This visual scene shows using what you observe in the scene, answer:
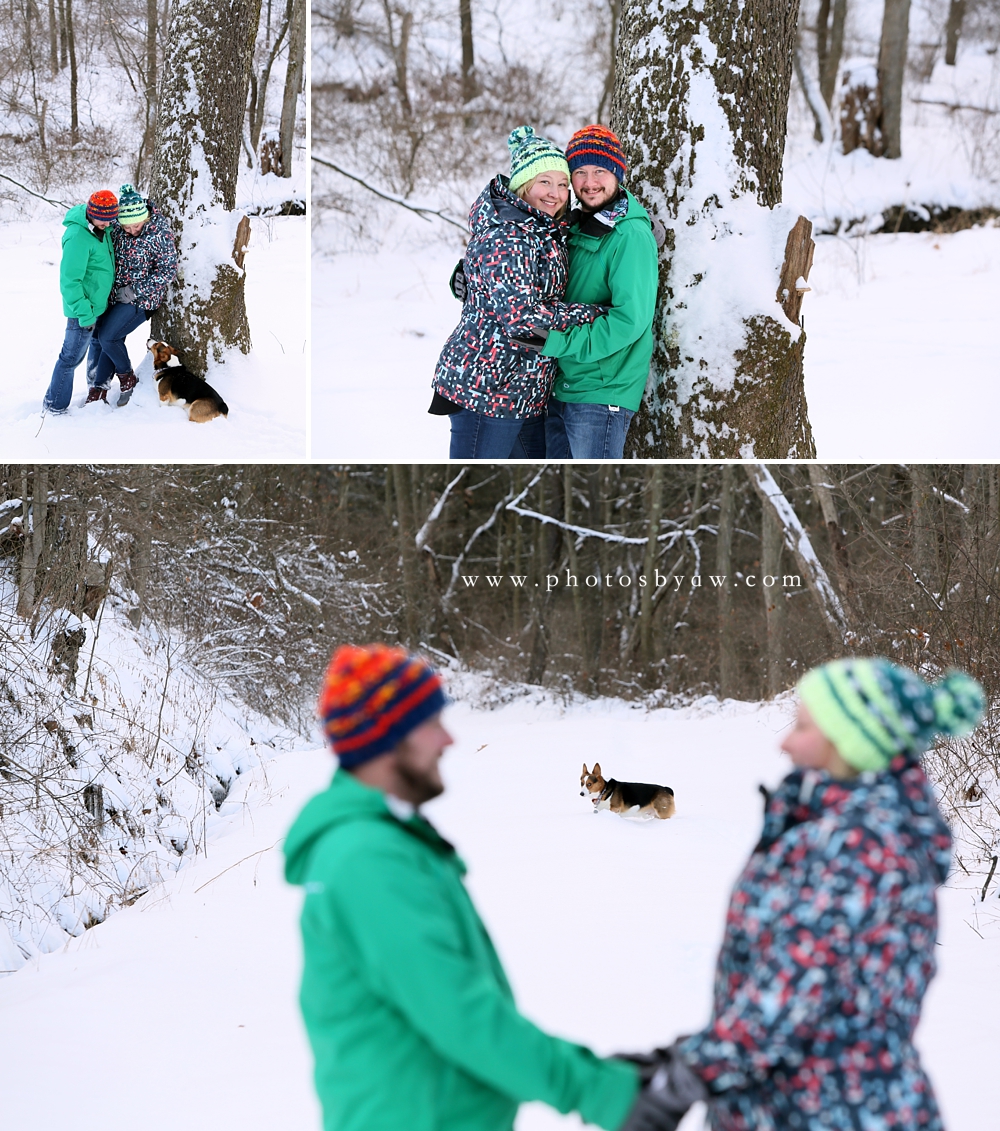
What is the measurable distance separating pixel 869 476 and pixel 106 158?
7.43m

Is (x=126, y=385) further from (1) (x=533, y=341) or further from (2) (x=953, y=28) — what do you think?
(2) (x=953, y=28)

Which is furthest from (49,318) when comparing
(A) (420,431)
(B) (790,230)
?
(B) (790,230)

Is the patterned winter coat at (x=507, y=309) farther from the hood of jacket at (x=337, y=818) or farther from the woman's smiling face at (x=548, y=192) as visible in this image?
the hood of jacket at (x=337, y=818)

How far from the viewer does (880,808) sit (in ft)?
5.18

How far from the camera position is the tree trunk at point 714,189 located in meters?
4.53

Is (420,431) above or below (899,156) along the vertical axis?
below

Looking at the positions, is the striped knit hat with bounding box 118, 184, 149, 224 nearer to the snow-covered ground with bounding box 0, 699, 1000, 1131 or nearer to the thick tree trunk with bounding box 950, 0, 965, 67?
the snow-covered ground with bounding box 0, 699, 1000, 1131

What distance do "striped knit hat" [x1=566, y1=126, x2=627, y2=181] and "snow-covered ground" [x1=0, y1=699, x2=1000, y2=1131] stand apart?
331cm

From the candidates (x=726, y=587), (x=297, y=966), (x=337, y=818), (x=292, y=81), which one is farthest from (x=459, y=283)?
(x=726, y=587)

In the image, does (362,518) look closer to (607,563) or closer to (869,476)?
(607,563)

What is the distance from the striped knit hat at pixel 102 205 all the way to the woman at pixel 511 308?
9.06ft

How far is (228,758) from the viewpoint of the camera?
24.8 ft

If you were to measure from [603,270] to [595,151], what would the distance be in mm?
464

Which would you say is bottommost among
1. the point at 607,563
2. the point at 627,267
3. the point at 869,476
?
the point at 607,563
